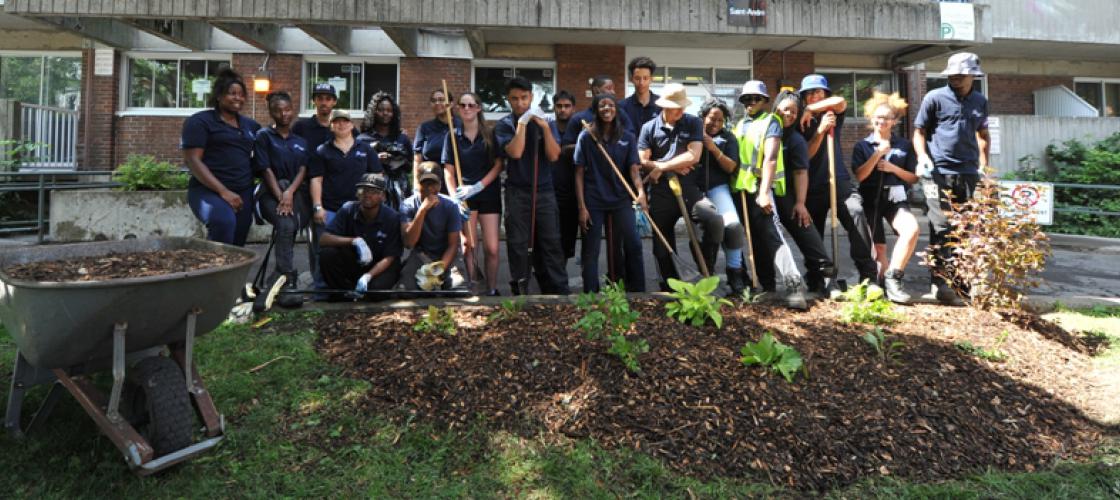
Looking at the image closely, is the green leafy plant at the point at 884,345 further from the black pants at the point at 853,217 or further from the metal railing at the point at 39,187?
the metal railing at the point at 39,187

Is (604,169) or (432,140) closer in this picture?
(604,169)

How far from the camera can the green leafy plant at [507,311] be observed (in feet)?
12.8

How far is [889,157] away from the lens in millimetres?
5309

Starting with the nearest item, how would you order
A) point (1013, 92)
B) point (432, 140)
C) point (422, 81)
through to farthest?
1. point (432, 140)
2. point (422, 81)
3. point (1013, 92)

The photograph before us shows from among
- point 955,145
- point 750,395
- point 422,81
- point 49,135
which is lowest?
point 750,395

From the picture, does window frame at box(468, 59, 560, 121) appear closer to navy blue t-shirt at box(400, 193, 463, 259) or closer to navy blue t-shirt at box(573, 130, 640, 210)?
navy blue t-shirt at box(573, 130, 640, 210)

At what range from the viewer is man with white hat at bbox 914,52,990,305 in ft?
16.9

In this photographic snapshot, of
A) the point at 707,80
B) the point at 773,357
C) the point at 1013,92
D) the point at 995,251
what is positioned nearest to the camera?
the point at 773,357

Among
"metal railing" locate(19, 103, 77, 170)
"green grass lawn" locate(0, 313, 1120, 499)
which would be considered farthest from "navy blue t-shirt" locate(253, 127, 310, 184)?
"metal railing" locate(19, 103, 77, 170)

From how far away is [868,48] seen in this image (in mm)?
13703

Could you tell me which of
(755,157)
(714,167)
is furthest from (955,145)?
(714,167)

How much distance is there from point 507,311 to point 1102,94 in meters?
20.9

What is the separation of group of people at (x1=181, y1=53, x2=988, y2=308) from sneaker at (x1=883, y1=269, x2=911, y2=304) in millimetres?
15

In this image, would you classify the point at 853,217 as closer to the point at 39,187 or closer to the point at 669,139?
the point at 669,139
